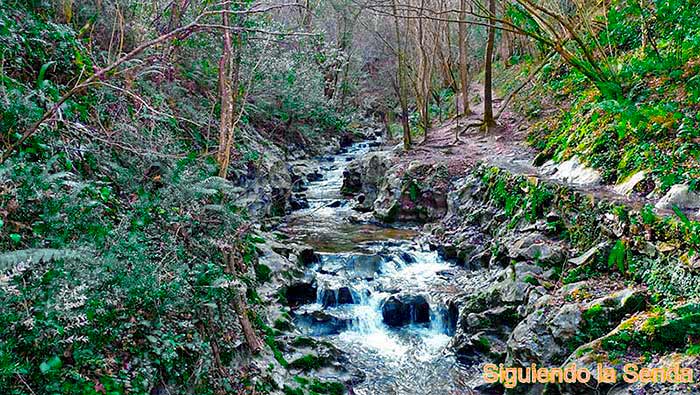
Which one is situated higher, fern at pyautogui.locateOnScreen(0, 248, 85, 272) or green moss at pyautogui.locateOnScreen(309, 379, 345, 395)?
fern at pyautogui.locateOnScreen(0, 248, 85, 272)

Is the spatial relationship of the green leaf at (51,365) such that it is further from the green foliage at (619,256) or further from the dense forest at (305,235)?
the green foliage at (619,256)

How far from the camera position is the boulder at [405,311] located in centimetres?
748

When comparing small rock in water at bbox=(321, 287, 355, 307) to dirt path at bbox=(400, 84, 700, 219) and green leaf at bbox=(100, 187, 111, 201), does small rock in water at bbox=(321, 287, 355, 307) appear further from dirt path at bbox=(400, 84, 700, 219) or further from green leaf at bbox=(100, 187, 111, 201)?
green leaf at bbox=(100, 187, 111, 201)

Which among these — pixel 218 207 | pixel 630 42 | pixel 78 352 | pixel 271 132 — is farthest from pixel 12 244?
pixel 271 132

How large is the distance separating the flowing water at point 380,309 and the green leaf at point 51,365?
3.57m

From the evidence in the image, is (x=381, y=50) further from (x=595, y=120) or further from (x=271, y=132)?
(x=595, y=120)

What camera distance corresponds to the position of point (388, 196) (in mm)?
12430

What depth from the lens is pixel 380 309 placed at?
7684mm

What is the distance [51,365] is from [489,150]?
10602mm

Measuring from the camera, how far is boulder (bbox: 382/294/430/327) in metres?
7.48

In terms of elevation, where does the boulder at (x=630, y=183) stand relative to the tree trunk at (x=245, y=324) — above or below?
above

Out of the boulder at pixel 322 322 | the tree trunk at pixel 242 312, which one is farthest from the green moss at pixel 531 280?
the tree trunk at pixel 242 312

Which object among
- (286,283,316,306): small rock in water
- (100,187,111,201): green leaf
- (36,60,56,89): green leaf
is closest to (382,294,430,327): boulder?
(286,283,316,306): small rock in water

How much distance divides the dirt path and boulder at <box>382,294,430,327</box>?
3043 millimetres
